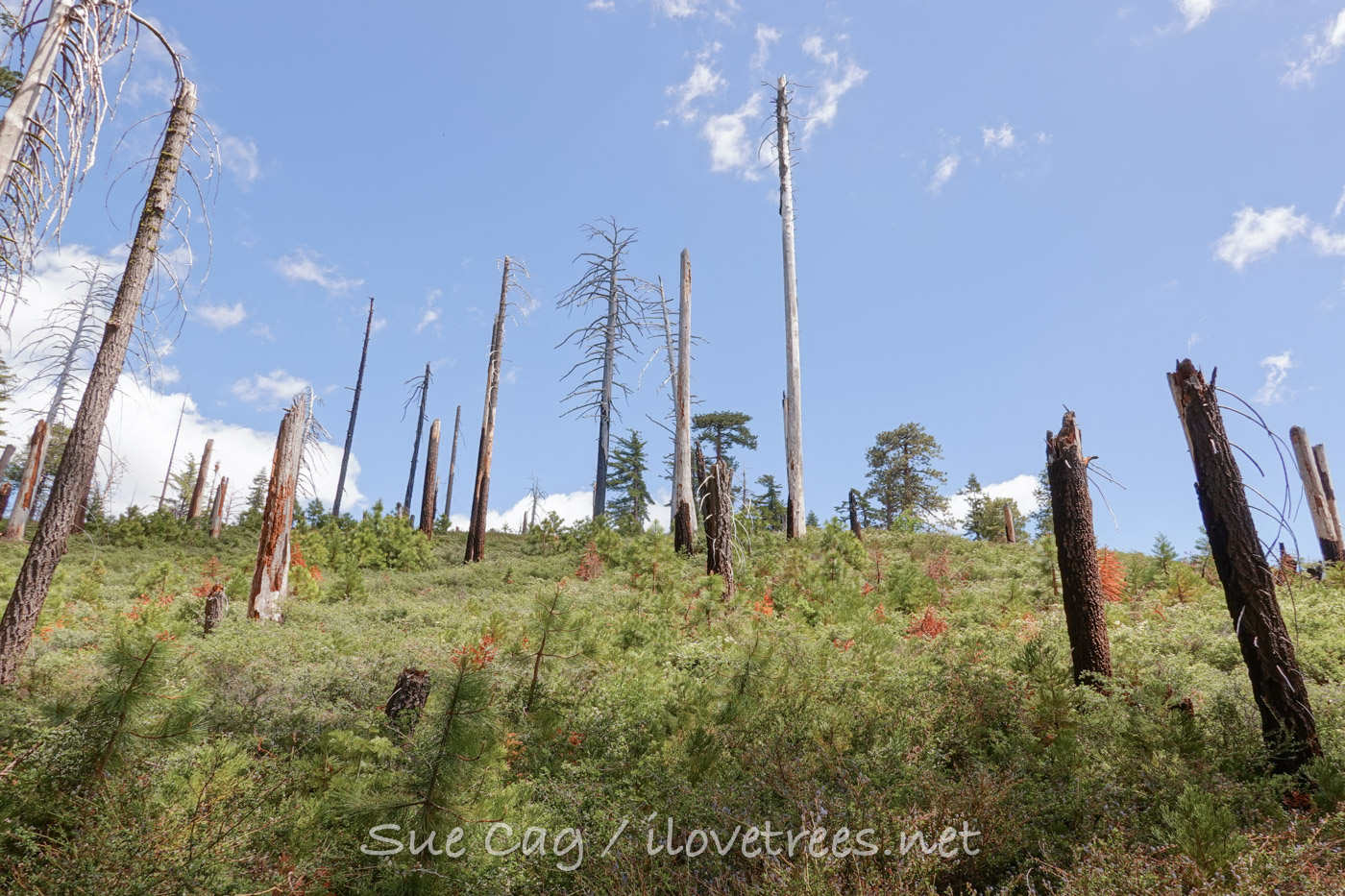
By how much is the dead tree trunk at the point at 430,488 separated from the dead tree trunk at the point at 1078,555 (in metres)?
20.0

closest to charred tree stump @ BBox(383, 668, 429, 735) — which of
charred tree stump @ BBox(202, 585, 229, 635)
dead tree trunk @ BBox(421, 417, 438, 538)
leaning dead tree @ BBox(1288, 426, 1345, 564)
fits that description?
charred tree stump @ BBox(202, 585, 229, 635)

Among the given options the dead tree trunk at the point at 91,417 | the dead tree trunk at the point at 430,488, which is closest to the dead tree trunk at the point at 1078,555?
the dead tree trunk at the point at 91,417

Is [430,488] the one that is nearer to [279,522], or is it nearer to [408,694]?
[279,522]

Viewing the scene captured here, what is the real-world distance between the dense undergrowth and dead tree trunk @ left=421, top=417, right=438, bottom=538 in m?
13.4

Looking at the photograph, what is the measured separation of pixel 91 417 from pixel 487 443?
14.8 meters

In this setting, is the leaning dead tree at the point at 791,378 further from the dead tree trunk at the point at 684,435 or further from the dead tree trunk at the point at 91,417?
the dead tree trunk at the point at 91,417

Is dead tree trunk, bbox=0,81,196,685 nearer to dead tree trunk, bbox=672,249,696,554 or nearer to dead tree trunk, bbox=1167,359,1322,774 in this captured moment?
dead tree trunk, bbox=1167,359,1322,774

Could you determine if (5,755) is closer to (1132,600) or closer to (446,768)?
(446,768)

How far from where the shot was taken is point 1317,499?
1816cm

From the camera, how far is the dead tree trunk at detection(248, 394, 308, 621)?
37.2 ft

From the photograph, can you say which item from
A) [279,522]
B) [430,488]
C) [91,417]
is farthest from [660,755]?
[430,488]

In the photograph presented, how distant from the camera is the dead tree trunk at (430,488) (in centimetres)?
2362

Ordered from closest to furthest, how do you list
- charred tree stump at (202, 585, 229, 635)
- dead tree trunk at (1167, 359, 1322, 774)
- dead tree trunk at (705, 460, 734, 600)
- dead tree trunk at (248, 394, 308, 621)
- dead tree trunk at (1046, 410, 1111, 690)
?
dead tree trunk at (1167, 359, 1322, 774) < dead tree trunk at (1046, 410, 1111, 690) < charred tree stump at (202, 585, 229, 635) < dead tree trunk at (248, 394, 308, 621) < dead tree trunk at (705, 460, 734, 600)

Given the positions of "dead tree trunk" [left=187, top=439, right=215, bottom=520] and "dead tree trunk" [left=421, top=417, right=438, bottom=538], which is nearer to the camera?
"dead tree trunk" [left=421, top=417, right=438, bottom=538]
